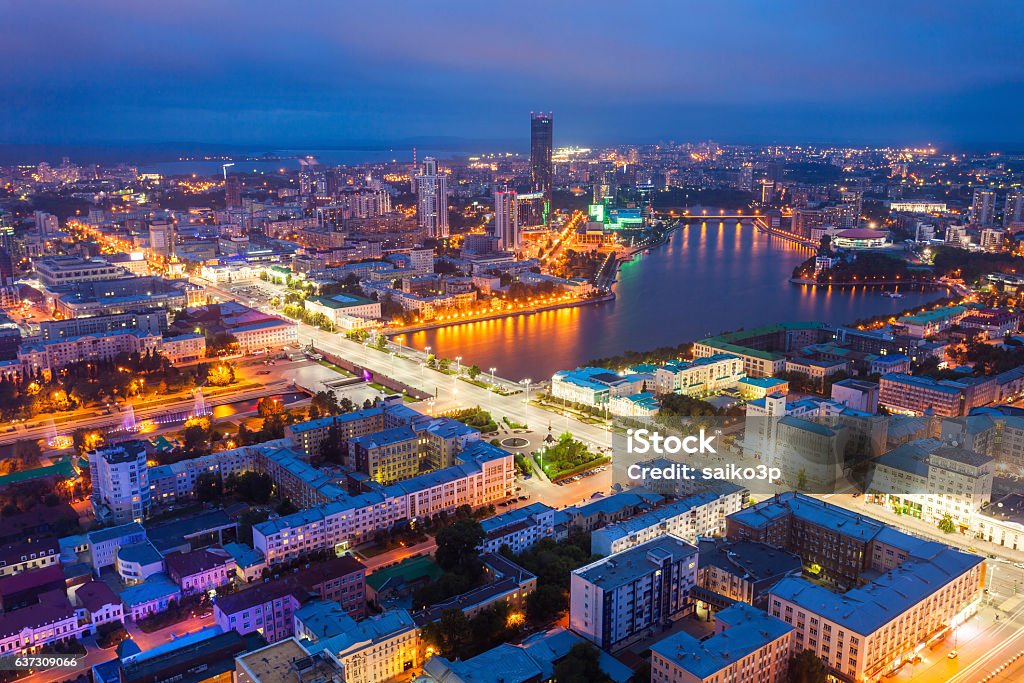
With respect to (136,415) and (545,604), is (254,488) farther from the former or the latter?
(136,415)

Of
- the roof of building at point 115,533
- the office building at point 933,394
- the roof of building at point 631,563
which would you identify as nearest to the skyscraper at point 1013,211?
the office building at point 933,394

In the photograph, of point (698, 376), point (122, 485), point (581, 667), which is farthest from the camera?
point (698, 376)

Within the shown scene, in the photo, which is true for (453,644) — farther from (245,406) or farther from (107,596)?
(245,406)

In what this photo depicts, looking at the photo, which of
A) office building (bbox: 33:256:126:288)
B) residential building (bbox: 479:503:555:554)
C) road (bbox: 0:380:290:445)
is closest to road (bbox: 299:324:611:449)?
road (bbox: 0:380:290:445)

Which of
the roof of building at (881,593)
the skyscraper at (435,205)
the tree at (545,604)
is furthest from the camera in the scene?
the skyscraper at (435,205)

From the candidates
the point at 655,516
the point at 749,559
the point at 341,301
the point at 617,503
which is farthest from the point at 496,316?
the point at 749,559

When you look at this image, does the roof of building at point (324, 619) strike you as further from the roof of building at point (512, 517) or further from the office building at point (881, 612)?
the office building at point (881, 612)
